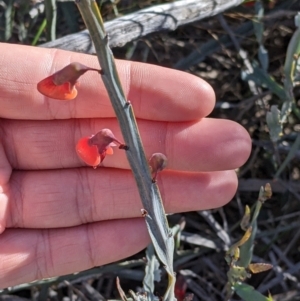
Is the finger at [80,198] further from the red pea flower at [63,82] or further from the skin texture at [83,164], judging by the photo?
the red pea flower at [63,82]

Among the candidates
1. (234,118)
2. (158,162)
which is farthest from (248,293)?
(234,118)

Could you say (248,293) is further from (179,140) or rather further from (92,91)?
(92,91)

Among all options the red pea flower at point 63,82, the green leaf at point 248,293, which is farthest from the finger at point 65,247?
the red pea flower at point 63,82

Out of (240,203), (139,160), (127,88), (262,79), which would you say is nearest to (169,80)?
(127,88)

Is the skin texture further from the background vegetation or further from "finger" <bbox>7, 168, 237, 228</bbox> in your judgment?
the background vegetation

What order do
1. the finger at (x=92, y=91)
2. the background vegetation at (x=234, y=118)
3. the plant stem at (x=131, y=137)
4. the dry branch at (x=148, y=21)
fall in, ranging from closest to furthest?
the plant stem at (x=131, y=137), the finger at (x=92, y=91), the dry branch at (x=148, y=21), the background vegetation at (x=234, y=118)

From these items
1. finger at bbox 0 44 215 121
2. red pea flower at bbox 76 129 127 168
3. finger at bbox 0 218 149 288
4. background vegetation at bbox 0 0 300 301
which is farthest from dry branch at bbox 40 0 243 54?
red pea flower at bbox 76 129 127 168
